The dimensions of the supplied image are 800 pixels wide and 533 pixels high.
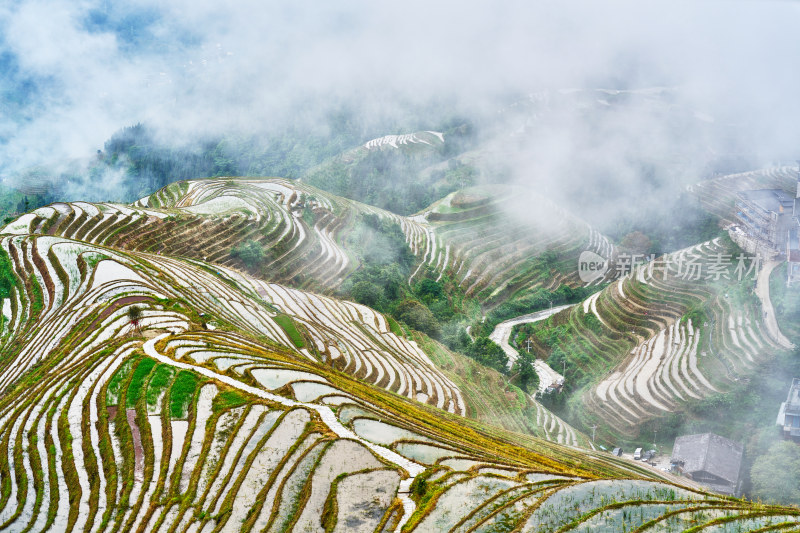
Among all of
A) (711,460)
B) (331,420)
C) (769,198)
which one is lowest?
(331,420)

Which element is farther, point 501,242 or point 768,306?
point 501,242

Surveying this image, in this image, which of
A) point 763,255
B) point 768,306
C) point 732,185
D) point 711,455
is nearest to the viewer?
point 711,455

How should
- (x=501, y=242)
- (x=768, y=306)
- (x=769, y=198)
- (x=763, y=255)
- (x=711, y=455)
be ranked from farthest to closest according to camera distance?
1. (x=501, y=242)
2. (x=769, y=198)
3. (x=763, y=255)
4. (x=768, y=306)
5. (x=711, y=455)

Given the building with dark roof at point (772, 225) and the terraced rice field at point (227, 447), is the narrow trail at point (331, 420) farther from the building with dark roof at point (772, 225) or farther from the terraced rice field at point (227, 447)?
the building with dark roof at point (772, 225)

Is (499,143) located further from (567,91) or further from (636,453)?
(636,453)

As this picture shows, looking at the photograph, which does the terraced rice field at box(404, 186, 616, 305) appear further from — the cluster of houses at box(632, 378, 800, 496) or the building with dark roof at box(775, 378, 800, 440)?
the building with dark roof at box(775, 378, 800, 440)

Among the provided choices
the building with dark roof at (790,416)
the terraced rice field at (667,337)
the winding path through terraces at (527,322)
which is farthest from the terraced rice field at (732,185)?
the building with dark roof at (790,416)

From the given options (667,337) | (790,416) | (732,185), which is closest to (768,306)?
(667,337)

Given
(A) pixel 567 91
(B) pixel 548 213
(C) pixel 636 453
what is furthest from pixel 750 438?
(A) pixel 567 91

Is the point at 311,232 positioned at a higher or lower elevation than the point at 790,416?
higher

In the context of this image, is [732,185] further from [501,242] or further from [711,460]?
[711,460]
